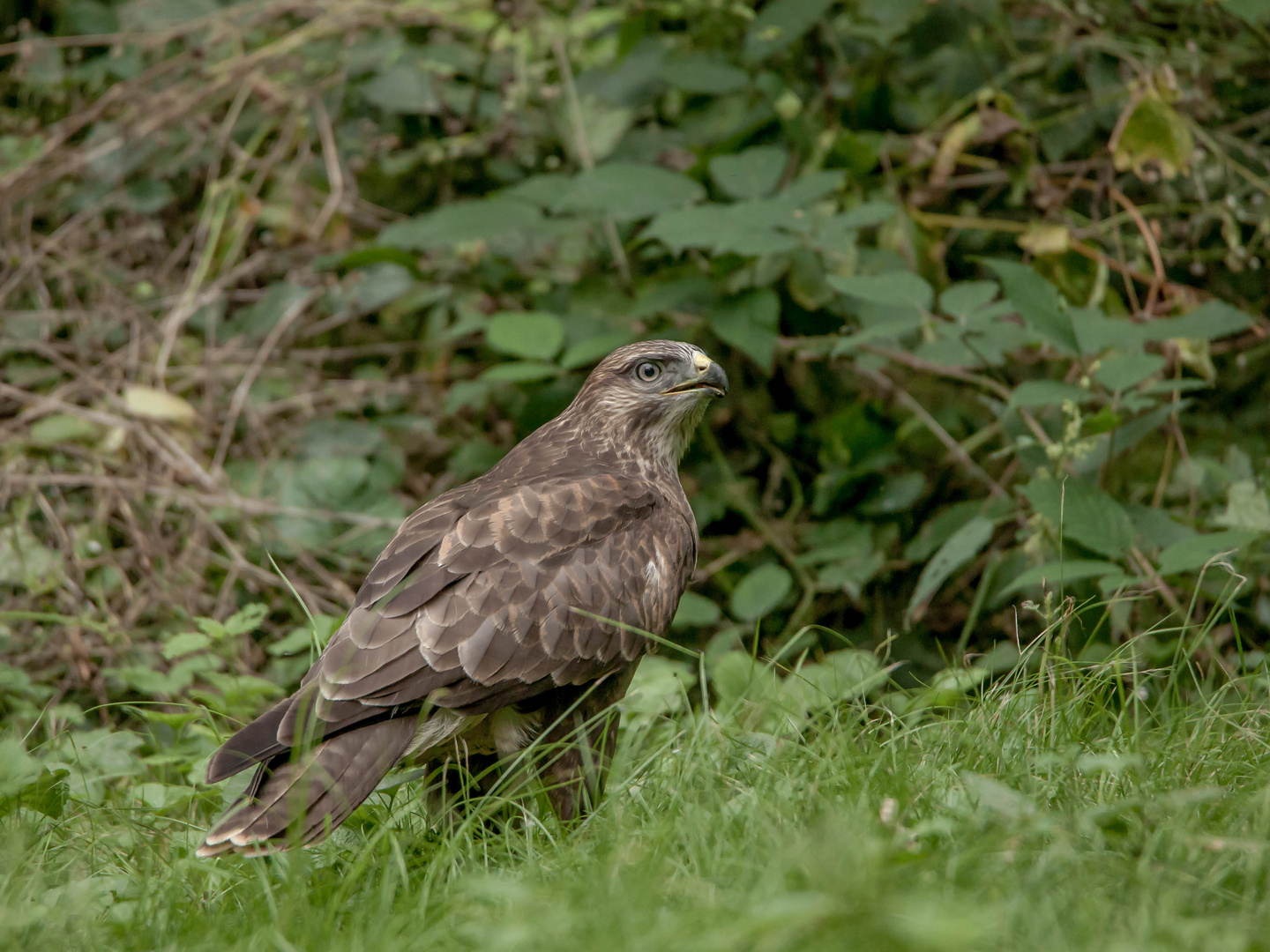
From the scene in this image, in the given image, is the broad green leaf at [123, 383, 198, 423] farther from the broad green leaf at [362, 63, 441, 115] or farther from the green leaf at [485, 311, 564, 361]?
the broad green leaf at [362, 63, 441, 115]

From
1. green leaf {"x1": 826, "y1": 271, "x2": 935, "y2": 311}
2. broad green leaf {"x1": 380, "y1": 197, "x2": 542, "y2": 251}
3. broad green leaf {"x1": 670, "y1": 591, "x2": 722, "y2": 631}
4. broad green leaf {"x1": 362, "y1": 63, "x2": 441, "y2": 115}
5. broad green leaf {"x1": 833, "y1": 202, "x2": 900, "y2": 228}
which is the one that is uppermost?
broad green leaf {"x1": 362, "y1": 63, "x2": 441, "y2": 115}

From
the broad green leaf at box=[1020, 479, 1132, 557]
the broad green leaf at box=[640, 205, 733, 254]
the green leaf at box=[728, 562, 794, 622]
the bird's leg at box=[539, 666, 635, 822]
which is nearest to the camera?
the bird's leg at box=[539, 666, 635, 822]

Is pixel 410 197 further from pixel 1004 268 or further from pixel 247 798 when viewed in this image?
pixel 247 798

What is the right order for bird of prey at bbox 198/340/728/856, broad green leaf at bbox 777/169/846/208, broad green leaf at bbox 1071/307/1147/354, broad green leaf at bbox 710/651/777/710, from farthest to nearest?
broad green leaf at bbox 777/169/846/208
broad green leaf at bbox 1071/307/1147/354
broad green leaf at bbox 710/651/777/710
bird of prey at bbox 198/340/728/856

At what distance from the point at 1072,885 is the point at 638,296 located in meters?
3.35

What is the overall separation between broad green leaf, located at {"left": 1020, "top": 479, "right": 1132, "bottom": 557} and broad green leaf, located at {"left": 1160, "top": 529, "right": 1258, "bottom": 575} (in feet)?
0.44

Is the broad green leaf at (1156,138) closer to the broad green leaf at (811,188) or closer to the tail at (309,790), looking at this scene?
the broad green leaf at (811,188)

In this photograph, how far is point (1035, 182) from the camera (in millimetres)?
4957

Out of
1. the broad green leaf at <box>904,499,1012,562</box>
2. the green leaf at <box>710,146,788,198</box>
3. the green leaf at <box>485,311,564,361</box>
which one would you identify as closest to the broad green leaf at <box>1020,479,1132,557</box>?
the broad green leaf at <box>904,499,1012,562</box>

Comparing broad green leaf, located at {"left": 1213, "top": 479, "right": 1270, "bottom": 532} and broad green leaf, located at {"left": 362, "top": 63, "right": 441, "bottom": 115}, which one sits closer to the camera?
broad green leaf, located at {"left": 1213, "top": 479, "right": 1270, "bottom": 532}

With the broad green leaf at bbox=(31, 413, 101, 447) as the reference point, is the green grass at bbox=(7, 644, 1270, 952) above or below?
above

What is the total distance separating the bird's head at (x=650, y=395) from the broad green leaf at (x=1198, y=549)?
4.37ft

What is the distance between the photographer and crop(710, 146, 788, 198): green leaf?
4.60m

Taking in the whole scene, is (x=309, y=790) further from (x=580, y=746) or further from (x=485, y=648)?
(x=580, y=746)
